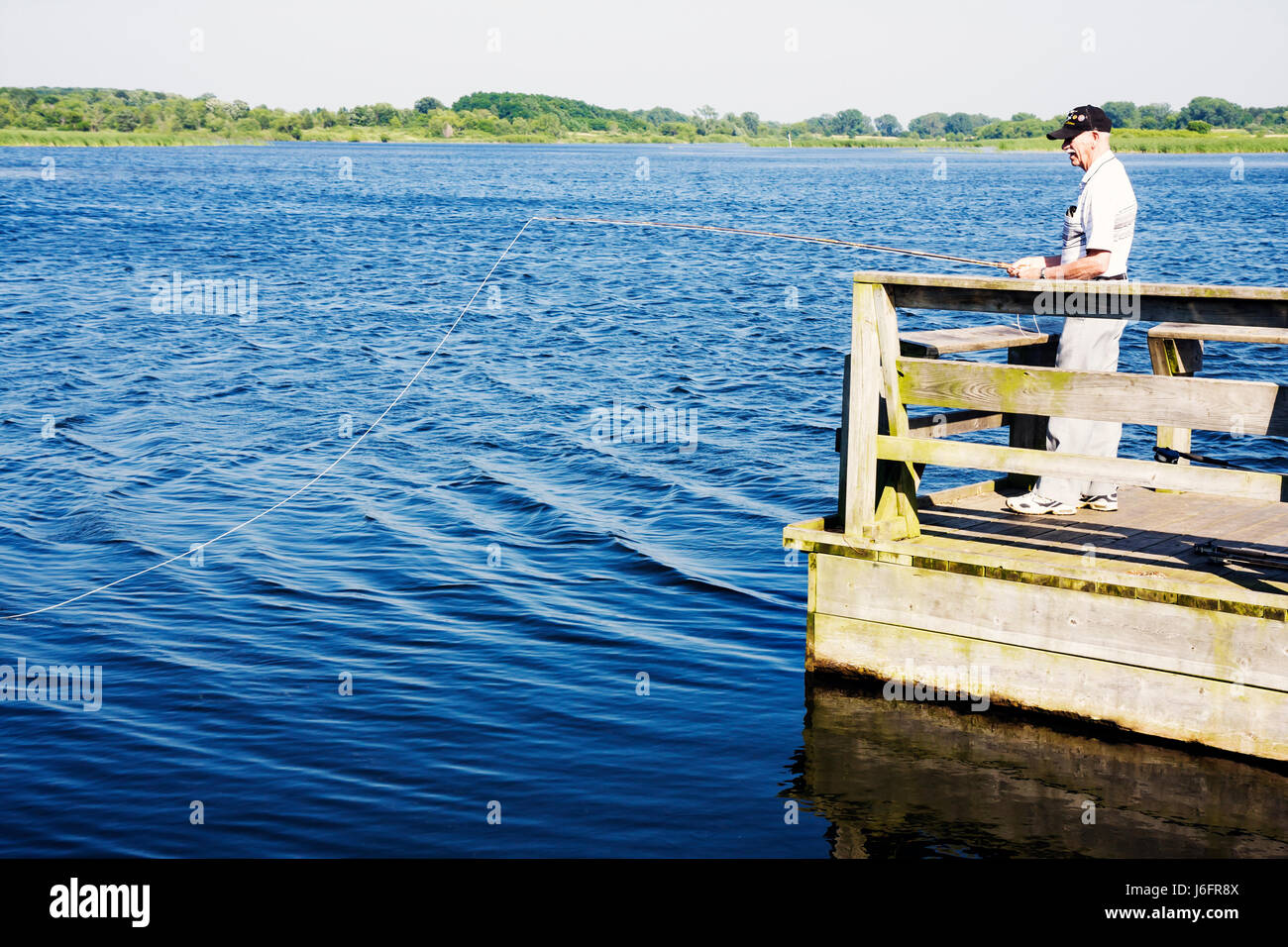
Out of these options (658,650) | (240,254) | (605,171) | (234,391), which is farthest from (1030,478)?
(605,171)

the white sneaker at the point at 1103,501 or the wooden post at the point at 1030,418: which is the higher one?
the wooden post at the point at 1030,418

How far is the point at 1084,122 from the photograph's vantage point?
271 inches

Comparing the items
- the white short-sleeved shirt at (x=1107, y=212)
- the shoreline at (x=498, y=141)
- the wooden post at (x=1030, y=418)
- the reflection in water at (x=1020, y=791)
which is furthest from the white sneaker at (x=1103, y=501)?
the shoreline at (x=498, y=141)

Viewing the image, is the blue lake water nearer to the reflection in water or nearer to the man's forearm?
the reflection in water

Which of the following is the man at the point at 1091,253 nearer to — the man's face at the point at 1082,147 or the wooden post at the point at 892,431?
the man's face at the point at 1082,147

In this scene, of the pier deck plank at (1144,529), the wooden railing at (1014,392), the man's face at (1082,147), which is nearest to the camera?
the wooden railing at (1014,392)

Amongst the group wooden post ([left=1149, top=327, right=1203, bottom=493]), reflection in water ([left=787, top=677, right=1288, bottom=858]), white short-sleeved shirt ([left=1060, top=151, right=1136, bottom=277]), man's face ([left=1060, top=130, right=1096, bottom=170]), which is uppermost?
man's face ([left=1060, top=130, right=1096, bottom=170])

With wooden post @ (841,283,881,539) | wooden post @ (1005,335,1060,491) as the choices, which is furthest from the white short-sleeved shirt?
wooden post @ (841,283,881,539)

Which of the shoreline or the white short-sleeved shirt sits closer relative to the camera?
the white short-sleeved shirt

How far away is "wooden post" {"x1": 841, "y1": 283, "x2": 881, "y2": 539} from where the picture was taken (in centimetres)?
646

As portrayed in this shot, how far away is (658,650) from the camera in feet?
26.9

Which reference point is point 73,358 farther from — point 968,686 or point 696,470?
point 968,686

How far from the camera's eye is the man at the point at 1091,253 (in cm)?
675

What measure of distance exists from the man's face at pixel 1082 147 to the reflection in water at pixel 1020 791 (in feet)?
9.66
